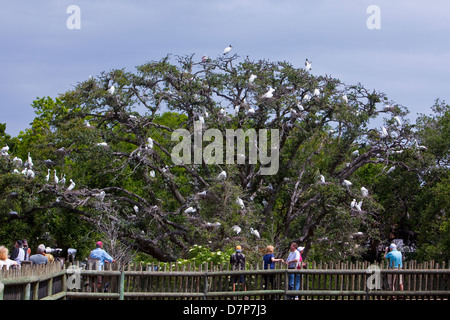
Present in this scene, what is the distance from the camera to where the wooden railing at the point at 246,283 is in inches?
476

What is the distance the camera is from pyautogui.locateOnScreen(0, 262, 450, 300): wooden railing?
12.1 metres

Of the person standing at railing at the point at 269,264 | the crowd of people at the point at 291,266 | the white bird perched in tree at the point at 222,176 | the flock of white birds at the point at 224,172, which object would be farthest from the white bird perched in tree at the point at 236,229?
the person standing at railing at the point at 269,264

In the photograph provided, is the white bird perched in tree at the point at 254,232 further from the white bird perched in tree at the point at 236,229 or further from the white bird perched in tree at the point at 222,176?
the white bird perched in tree at the point at 222,176

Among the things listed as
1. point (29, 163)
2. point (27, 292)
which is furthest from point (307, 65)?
point (27, 292)

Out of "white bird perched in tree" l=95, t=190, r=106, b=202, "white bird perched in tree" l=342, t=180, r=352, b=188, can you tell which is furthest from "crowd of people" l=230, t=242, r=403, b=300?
"white bird perched in tree" l=342, t=180, r=352, b=188

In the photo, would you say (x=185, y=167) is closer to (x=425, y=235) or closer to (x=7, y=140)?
(x=425, y=235)

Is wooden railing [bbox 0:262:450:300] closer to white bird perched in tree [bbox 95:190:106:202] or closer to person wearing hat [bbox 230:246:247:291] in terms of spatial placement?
person wearing hat [bbox 230:246:247:291]

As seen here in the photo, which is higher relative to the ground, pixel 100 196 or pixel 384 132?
pixel 384 132

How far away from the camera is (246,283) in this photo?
13273 millimetres

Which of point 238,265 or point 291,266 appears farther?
point 238,265

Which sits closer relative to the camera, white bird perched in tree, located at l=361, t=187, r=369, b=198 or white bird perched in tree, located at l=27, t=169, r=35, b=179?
white bird perched in tree, located at l=27, t=169, r=35, b=179

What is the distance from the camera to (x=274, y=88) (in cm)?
2880

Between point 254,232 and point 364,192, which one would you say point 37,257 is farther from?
point 364,192

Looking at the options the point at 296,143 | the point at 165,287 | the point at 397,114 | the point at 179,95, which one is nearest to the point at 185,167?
the point at 179,95
